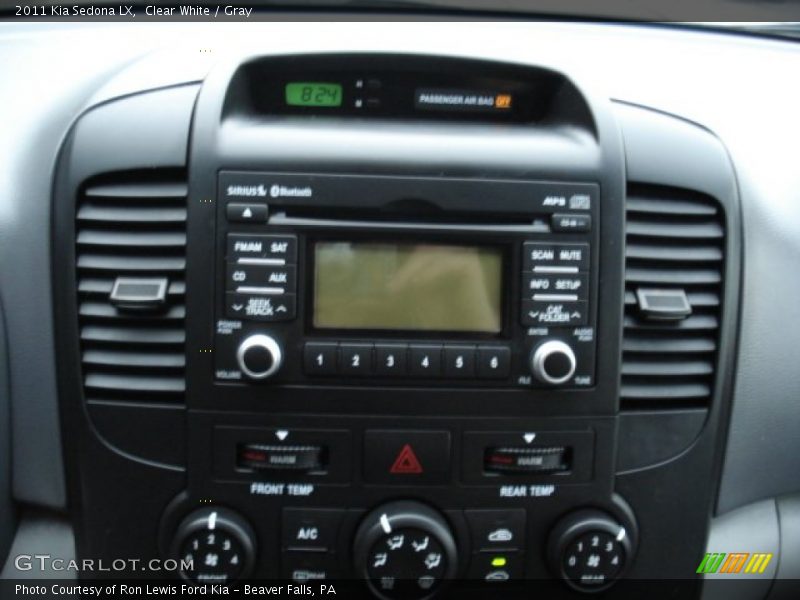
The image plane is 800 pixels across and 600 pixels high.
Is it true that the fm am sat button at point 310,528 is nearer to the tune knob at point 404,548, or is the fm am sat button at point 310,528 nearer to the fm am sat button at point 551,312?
the tune knob at point 404,548

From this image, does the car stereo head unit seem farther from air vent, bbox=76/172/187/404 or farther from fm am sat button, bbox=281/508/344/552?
fm am sat button, bbox=281/508/344/552

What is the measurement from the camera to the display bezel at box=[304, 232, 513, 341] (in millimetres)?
1441

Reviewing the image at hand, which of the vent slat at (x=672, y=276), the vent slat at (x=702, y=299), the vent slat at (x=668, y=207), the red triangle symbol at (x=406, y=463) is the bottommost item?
the red triangle symbol at (x=406, y=463)

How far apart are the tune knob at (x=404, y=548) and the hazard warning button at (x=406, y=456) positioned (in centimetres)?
6

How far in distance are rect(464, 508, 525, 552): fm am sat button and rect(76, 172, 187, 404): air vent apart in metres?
0.57

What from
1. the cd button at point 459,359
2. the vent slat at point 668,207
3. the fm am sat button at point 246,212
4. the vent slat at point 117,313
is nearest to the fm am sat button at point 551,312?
the cd button at point 459,359

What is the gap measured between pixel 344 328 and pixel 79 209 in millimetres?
Answer: 520

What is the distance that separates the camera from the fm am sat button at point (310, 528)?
1.52 metres

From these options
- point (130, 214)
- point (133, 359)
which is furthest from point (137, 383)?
point (130, 214)

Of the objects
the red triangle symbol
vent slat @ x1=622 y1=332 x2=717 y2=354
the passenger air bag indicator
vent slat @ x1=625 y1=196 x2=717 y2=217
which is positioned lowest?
the red triangle symbol

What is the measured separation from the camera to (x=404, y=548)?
1.50 meters

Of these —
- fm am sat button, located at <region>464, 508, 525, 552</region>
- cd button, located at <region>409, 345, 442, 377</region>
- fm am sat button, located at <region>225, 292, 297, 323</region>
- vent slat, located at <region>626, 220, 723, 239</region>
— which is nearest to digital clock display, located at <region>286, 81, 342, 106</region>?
fm am sat button, located at <region>225, 292, 297, 323</region>

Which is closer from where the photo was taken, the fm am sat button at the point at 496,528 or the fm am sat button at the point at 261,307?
the fm am sat button at the point at 261,307

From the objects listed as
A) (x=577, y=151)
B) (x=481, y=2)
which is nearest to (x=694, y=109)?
(x=577, y=151)
